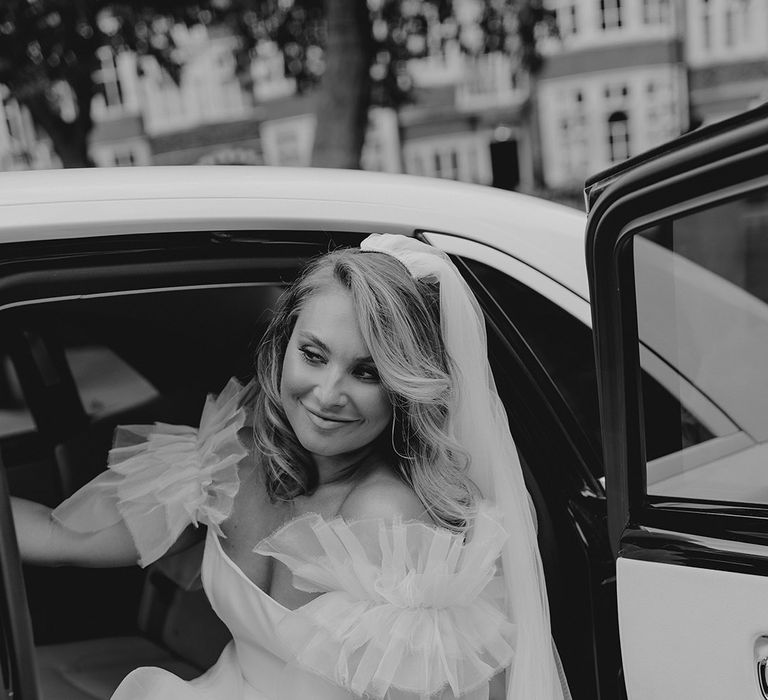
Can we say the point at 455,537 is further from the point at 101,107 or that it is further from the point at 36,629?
the point at 101,107

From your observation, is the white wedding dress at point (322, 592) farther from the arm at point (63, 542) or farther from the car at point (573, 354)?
the car at point (573, 354)

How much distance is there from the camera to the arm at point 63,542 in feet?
5.66

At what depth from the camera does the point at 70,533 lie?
1.74m

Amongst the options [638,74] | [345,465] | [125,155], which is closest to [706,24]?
[638,74]

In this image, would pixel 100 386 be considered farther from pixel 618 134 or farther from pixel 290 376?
pixel 618 134

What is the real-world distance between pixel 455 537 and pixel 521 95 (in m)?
24.9

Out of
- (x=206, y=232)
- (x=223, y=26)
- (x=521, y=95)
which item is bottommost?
(x=521, y=95)

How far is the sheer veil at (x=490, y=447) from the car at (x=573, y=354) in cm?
11

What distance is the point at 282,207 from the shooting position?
1.69 metres

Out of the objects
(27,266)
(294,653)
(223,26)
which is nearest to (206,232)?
(27,266)

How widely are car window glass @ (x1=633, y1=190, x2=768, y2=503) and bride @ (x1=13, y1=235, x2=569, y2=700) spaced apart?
0.31 meters

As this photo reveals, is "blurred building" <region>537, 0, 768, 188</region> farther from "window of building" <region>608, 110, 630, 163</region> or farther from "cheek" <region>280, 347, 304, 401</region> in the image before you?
"cheek" <region>280, 347, 304, 401</region>

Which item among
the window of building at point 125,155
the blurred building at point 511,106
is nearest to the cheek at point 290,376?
the blurred building at point 511,106

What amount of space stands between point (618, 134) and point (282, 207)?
25151 mm
